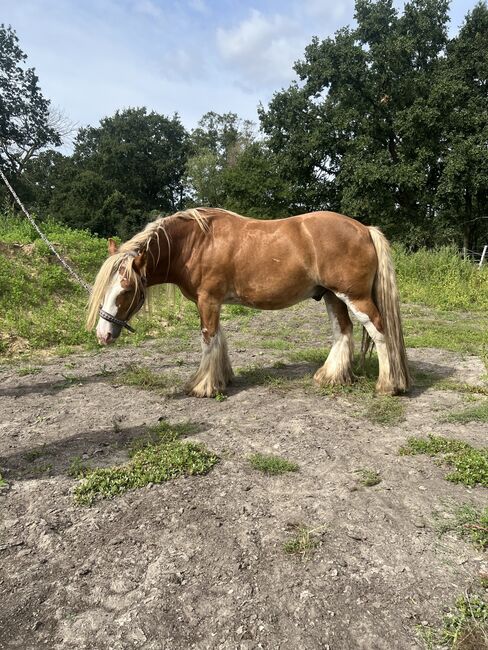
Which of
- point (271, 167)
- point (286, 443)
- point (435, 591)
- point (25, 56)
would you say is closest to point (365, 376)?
point (286, 443)

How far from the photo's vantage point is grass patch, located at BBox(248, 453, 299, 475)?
3211 mm

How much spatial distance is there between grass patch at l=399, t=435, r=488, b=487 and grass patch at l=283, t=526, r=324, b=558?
115 cm

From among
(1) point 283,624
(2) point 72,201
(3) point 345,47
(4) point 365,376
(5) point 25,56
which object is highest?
(5) point 25,56

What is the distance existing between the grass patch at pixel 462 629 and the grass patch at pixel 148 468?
1733mm

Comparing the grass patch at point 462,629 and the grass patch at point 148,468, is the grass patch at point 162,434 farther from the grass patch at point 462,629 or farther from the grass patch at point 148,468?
the grass patch at point 462,629

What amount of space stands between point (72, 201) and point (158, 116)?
1731 cm

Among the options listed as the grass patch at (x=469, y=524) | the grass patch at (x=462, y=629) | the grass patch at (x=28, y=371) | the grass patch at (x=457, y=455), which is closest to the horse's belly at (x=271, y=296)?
the grass patch at (x=457, y=455)

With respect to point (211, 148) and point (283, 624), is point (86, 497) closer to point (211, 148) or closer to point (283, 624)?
point (283, 624)

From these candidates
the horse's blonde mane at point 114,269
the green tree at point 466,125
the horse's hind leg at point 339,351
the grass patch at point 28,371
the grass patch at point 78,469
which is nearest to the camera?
the grass patch at point 78,469

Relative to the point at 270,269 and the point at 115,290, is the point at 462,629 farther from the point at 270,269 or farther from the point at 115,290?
the point at 115,290

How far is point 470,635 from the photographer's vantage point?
179 centimetres

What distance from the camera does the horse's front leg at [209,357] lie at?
489 cm

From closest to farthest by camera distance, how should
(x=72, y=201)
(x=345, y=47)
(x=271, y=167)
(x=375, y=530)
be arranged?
(x=375, y=530) < (x=345, y=47) < (x=271, y=167) < (x=72, y=201)

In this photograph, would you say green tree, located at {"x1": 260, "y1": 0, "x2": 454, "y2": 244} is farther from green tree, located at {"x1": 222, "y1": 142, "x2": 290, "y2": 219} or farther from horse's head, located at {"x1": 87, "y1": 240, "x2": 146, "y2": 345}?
horse's head, located at {"x1": 87, "y1": 240, "x2": 146, "y2": 345}
